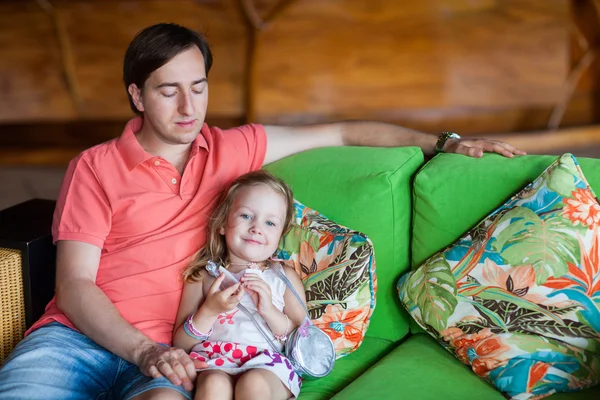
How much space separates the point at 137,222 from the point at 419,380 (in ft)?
2.73

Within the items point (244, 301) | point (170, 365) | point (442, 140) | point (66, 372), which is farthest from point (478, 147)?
point (66, 372)

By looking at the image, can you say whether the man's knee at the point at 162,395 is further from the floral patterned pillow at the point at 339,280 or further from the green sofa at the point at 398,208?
the floral patterned pillow at the point at 339,280

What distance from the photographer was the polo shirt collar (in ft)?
6.18

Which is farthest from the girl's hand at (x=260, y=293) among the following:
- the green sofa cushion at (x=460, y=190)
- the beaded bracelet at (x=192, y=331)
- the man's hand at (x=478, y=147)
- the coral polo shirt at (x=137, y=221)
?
the man's hand at (x=478, y=147)

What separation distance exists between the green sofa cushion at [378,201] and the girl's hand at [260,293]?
350 mm

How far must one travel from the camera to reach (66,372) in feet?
5.44

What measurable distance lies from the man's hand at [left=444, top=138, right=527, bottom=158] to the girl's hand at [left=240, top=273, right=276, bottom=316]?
70 cm

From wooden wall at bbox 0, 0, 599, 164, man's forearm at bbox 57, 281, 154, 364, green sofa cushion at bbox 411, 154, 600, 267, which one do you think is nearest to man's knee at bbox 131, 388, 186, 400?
man's forearm at bbox 57, 281, 154, 364

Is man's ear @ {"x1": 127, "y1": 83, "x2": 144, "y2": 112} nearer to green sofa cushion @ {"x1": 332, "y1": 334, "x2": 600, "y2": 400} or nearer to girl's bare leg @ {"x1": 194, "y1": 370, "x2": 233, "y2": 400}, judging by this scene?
girl's bare leg @ {"x1": 194, "y1": 370, "x2": 233, "y2": 400}

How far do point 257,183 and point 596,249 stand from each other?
0.84m

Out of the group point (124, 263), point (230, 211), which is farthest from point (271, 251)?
point (124, 263)

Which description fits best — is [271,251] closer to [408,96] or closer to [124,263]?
[124,263]

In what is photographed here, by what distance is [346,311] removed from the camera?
1.83 meters

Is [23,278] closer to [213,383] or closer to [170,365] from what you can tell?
[170,365]
